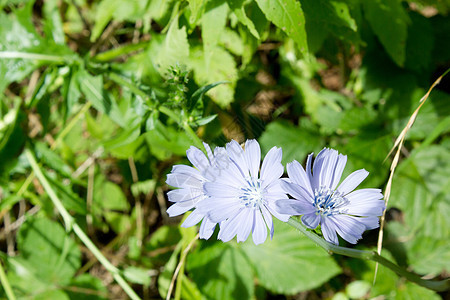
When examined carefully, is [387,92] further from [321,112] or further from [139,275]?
[139,275]

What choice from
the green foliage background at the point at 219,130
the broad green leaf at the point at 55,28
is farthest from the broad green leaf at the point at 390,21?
the broad green leaf at the point at 55,28

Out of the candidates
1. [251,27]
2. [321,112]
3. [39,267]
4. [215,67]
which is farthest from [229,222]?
[39,267]

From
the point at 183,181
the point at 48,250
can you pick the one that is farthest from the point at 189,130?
the point at 48,250

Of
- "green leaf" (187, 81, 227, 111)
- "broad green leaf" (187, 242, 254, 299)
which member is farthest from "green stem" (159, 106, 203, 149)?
"broad green leaf" (187, 242, 254, 299)

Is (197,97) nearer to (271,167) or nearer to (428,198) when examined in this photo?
(271,167)

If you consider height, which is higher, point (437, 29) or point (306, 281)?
point (437, 29)

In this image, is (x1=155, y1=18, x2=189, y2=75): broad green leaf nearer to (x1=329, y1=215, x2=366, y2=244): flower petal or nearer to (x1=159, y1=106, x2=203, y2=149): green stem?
(x1=159, y1=106, x2=203, y2=149): green stem

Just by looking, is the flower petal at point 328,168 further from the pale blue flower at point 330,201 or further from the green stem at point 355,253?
the green stem at point 355,253
